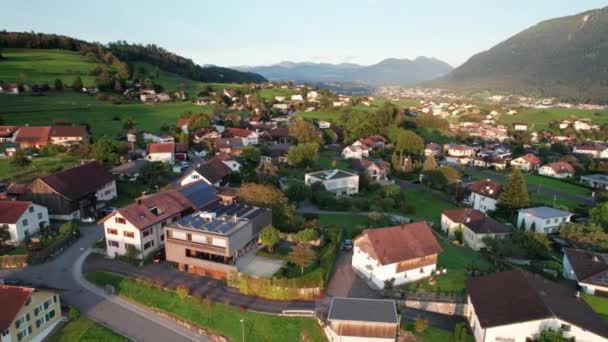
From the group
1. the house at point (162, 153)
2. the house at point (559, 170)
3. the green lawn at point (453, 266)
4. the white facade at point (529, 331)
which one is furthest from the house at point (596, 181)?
the house at point (162, 153)

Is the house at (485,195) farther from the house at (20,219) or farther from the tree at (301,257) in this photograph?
the house at (20,219)

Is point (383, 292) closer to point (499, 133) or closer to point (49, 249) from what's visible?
point (49, 249)

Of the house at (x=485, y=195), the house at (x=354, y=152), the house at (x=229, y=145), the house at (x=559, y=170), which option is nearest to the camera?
the house at (x=485, y=195)

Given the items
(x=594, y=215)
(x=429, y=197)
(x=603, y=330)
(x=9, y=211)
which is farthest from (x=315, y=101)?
(x=603, y=330)

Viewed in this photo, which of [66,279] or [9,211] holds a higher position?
[9,211]

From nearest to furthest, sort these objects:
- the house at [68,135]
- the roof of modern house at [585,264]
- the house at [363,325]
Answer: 1. the house at [363,325]
2. the roof of modern house at [585,264]
3. the house at [68,135]
